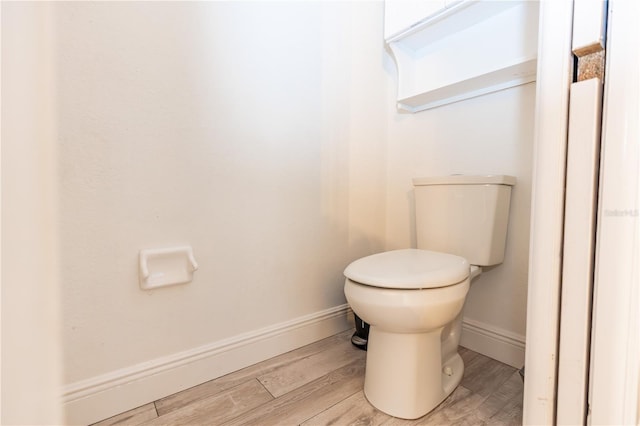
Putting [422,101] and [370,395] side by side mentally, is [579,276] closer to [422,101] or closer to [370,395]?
[370,395]

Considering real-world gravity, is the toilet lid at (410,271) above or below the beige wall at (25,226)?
below

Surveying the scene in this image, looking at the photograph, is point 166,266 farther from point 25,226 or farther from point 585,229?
point 585,229

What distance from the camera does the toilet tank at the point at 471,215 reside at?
1.05m

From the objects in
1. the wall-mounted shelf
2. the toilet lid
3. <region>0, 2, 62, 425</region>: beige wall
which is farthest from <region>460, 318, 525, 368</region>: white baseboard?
<region>0, 2, 62, 425</region>: beige wall

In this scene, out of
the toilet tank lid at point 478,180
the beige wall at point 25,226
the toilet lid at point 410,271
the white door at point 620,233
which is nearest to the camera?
the beige wall at point 25,226

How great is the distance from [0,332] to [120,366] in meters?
0.85

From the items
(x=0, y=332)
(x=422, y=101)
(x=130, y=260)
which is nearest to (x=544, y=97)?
(x=422, y=101)

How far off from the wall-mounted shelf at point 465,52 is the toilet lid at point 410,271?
0.72 meters

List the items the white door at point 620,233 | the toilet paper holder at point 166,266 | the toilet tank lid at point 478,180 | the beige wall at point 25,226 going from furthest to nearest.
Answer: the toilet tank lid at point 478,180 → the toilet paper holder at point 166,266 → the white door at point 620,233 → the beige wall at point 25,226

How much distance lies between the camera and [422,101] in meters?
1.38

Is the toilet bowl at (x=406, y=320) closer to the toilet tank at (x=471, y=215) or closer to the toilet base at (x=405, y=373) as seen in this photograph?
the toilet base at (x=405, y=373)

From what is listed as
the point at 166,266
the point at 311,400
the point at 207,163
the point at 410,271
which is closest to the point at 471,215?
the point at 410,271

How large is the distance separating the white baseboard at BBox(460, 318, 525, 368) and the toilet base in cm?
39

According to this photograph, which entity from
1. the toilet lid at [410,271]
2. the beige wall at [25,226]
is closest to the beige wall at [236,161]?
the toilet lid at [410,271]
